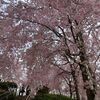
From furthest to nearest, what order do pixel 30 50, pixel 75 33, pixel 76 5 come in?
pixel 30 50, pixel 75 33, pixel 76 5

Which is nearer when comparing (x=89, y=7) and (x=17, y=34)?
(x=89, y=7)

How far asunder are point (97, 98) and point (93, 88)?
0.33 meters

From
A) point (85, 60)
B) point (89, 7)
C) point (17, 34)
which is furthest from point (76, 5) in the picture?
point (17, 34)

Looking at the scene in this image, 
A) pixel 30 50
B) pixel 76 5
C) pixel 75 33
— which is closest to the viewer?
pixel 76 5

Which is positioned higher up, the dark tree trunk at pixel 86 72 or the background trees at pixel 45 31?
the background trees at pixel 45 31

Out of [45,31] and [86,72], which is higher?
[45,31]

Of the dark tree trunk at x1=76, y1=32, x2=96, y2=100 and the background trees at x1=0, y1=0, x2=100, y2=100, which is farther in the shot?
the dark tree trunk at x1=76, y1=32, x2=96, y2=100

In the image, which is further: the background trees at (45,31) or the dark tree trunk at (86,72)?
the dark tree trunk at (86,72)

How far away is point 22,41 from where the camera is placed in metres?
8.55

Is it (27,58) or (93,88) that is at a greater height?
(27,58)

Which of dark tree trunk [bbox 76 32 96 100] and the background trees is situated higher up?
the background trees

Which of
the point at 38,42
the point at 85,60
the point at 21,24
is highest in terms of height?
the point at 21,24

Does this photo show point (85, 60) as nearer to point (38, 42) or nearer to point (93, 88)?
point (93, 88)

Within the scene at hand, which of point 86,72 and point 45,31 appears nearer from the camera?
point 86,72
